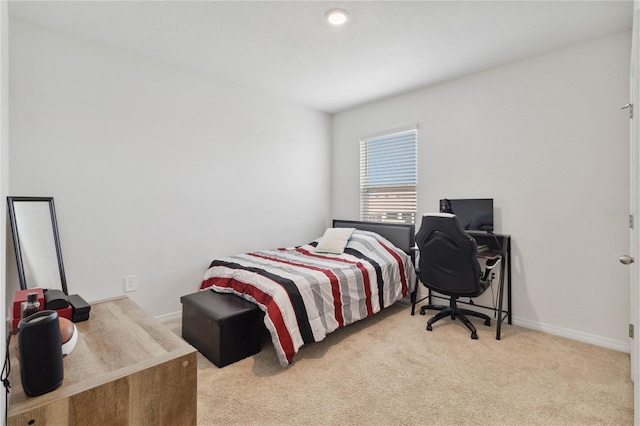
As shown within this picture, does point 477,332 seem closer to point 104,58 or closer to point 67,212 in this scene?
point 67,212

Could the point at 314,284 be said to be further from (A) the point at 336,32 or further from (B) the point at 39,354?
(A) the point at 336,32

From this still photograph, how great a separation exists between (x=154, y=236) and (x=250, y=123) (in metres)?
1.64

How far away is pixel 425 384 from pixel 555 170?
2.13 meters

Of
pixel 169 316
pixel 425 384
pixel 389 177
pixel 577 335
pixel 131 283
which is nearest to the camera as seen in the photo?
pixel 425 384

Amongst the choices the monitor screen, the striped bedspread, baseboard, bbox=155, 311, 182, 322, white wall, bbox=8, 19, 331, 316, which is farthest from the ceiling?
baseboard, bbox=155, 311, 182, 322

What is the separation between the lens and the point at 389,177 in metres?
3.99

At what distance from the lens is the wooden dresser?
1042mm

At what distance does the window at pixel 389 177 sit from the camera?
12.4ft

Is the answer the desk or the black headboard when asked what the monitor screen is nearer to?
the desk

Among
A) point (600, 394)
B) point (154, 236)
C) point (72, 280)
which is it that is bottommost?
point (600, 394)

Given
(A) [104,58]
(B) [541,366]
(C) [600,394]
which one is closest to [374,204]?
(B) [541,366]

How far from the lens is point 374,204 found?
165 inches

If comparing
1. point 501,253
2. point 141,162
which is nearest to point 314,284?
point 501,253

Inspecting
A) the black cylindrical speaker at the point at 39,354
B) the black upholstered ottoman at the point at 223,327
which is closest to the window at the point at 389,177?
the black upholstered ottoman at the point at 223,327
